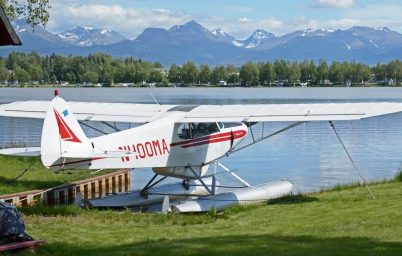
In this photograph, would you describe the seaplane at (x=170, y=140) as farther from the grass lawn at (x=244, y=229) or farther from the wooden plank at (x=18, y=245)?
the wooden plank at (x=18, y=245)

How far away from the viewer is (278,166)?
2698 centimetres

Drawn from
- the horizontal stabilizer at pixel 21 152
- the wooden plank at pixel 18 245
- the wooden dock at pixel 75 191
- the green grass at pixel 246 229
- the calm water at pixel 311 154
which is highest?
the horizontal stabilizer at pixel 21 152

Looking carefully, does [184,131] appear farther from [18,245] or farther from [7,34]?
[7,34]

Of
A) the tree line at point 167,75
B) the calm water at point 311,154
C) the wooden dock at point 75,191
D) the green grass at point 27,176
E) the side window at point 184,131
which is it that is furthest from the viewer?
the tree line at point 167,75

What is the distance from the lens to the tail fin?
12188mm

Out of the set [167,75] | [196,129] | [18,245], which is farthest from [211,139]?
[167,75]

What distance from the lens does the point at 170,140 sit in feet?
49.2

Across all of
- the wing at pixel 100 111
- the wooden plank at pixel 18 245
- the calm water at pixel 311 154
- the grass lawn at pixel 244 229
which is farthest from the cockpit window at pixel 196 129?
the wooden plank at pixel 18 245

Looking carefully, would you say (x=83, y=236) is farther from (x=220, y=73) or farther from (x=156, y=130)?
(x=220, y=73)

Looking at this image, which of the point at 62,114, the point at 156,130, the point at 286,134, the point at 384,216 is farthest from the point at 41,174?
the point at 286,134

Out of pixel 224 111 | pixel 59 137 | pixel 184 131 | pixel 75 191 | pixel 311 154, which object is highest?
pixel 224 111

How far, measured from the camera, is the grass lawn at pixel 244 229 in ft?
28.4

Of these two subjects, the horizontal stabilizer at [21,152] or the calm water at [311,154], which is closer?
the horizontal stabilizer at [21,152]

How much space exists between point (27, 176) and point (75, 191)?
1454 mm
